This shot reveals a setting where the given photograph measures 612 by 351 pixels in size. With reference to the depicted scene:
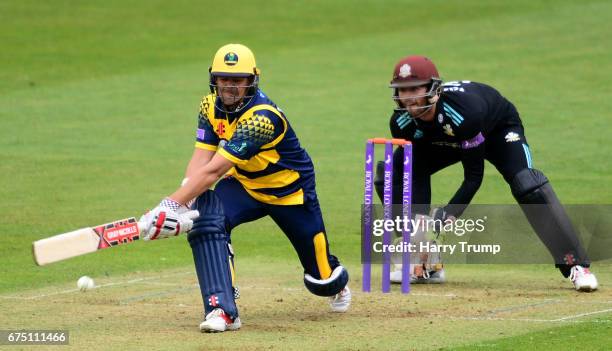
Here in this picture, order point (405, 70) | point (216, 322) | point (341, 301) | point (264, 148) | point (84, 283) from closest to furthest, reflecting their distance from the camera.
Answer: point (216, 322) → point (264, 148) → point (341, 301) → point (405, 70) → point (84, 283)

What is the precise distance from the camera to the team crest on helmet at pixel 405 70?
33.5 ft

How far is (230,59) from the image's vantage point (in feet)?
29.9

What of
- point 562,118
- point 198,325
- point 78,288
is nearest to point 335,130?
point 562,118

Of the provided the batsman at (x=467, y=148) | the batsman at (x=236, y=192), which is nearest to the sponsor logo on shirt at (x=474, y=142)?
the batsman at (x=467, y=148)

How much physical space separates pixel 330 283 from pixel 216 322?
3.92ft

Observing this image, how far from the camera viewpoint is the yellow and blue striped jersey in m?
8.98

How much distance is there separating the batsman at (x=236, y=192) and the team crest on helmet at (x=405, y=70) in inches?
49.2

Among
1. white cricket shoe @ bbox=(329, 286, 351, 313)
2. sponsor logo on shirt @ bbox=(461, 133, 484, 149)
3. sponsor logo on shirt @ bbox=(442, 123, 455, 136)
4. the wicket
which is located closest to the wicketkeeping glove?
white cricket shoe @ bbox=(329, 286, 351, 313)

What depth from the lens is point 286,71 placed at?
23797 millimetres

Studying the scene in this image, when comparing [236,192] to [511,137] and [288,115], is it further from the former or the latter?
[288,115]

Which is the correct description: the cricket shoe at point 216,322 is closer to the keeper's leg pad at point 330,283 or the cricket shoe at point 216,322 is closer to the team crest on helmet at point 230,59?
the keeper's leg pad at point 330,283

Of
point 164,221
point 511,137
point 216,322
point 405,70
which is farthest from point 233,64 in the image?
point 511,137

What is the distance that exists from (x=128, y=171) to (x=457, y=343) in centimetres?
898

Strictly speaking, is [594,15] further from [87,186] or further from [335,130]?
[87,186]
